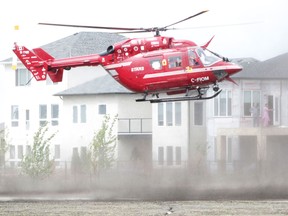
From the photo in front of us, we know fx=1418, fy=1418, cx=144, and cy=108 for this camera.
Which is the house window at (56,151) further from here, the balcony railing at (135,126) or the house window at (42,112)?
the balcony railing at (135,126)

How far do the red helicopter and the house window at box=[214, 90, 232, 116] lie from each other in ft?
87.6

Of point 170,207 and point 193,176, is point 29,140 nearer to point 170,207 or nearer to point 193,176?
point 193,176

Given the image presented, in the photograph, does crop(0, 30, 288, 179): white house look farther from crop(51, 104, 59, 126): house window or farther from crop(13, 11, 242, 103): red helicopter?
crop(13, 11, 242, 103): red helicopter

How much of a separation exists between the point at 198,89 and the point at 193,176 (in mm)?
13303

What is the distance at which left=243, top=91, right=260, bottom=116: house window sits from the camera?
281 ft

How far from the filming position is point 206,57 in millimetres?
61469

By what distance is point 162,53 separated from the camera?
61.3m

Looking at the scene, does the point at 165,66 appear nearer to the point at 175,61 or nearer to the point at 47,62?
the point at 175,61

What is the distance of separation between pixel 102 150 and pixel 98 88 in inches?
614

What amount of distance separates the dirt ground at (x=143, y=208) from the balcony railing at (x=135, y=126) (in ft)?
138

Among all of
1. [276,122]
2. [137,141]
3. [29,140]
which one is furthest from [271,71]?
[29,140]

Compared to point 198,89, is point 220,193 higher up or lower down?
lower down

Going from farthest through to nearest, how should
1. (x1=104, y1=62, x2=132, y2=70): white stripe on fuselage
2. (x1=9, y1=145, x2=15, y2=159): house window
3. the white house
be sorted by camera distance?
(x1=9, y1=145, x2=15, y2=159): house window
the white house
(x1=104, y1=62, x2=132, y2=70): white stripe on fuselage

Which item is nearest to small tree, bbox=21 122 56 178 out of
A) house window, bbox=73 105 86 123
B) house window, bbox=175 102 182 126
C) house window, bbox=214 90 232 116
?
house window, bbox=175 102 182 126
